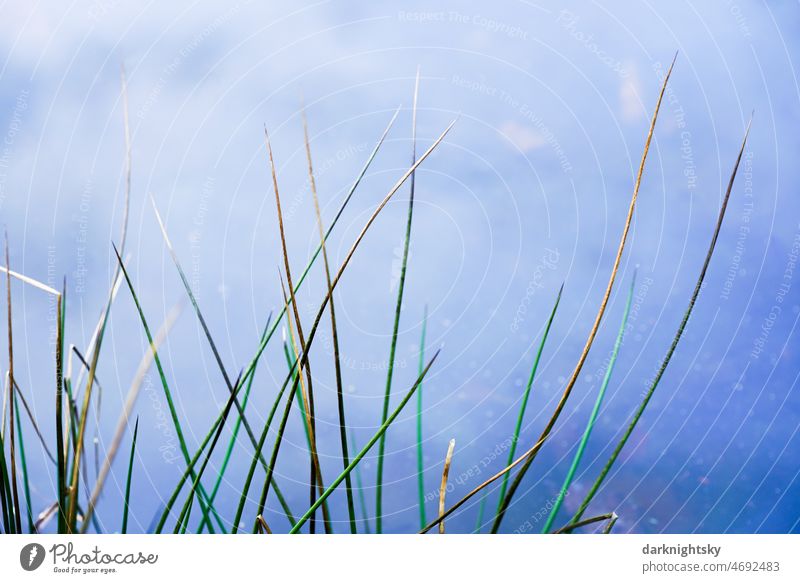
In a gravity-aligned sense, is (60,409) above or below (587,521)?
above

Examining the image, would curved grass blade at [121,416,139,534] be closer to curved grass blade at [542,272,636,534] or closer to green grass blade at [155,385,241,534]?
green grass blade at [155,385,241,534]

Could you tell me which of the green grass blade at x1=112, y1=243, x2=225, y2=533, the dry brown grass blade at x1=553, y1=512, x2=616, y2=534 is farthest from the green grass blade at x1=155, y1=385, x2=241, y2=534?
the dry brown grass blade at x1=553, y1=512, x2=616, y2=534

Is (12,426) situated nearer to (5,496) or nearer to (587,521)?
(5,496)

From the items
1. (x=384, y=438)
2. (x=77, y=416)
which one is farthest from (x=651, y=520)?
(x=77, y=416)

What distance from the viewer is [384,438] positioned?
582 millimetres

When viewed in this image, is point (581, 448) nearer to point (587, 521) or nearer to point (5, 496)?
point (587, 521)

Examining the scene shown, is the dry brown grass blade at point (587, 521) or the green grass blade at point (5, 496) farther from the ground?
the green grass blade at point (5, 496)

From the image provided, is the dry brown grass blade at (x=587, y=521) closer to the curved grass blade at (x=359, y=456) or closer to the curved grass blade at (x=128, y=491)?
the curved grass blade at (x=359, y=456)

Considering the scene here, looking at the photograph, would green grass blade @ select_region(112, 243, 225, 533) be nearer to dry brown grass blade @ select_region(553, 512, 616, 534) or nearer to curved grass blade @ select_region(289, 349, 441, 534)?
curved grass blade @ select_region(289, 349, 441, 534)

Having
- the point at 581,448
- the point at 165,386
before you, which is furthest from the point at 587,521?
the point at 165,386

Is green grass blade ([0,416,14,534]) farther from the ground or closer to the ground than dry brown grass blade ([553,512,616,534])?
farther from the ground

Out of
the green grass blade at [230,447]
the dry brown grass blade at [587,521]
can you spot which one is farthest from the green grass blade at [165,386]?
the dry brown grass blade at [587,521]
